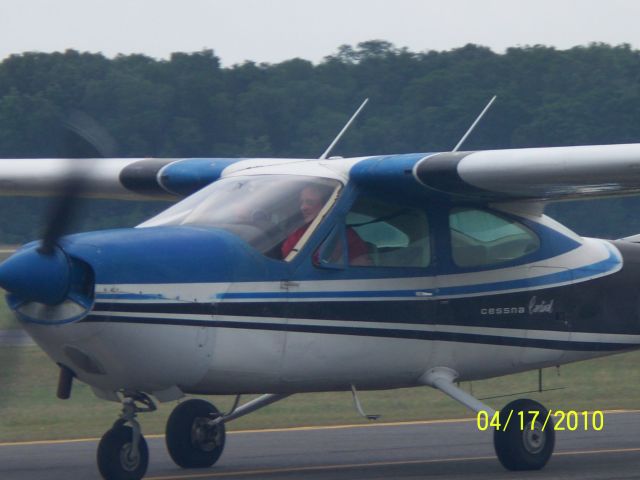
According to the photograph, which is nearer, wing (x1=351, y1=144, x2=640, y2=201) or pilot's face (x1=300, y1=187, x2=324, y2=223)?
wing (x1=351, y1=144, x2=640, y2=201)

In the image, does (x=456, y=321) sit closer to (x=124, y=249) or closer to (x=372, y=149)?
(x=124, y=249)

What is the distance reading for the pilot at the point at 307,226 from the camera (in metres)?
9.37

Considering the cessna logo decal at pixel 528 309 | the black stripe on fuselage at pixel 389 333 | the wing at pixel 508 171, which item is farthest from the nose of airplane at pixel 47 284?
the cessna logo decal at pixel 528 309

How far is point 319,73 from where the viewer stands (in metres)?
62.3

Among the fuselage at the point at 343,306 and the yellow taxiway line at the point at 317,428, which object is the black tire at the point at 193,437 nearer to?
the fuselage at the point at 343,306

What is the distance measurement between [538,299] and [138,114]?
36.0m

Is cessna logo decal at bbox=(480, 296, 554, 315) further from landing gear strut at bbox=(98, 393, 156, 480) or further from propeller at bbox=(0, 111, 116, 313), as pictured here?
propeller at bbox=(0, 111, 116, 313)

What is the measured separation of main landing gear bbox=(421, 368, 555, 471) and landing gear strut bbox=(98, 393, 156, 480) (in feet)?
7.60

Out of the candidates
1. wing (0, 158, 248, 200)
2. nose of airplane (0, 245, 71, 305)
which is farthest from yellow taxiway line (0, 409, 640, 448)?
nose of airplane (0, 245, 71, 305)

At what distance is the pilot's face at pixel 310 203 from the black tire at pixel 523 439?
7.44 ft

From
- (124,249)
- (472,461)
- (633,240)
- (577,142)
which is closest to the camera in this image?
(124,249)

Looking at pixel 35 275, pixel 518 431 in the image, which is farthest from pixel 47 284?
pixel 518 431

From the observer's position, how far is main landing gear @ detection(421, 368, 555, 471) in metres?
10.2

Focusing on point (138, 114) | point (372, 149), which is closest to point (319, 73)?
point (372, 149)
